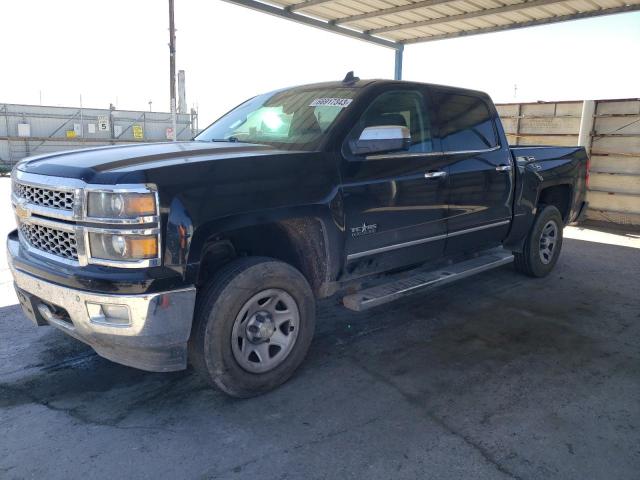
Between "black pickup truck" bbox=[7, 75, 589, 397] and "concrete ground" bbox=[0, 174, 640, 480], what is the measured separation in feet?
1.25

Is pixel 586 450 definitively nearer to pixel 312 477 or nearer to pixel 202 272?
pixel 312 477

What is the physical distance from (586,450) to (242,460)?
182cm

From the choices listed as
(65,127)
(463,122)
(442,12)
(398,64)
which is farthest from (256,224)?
(65,127)

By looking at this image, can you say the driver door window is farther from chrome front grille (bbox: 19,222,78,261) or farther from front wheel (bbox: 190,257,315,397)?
chrome front grille (bbox: 19,222,78,261)

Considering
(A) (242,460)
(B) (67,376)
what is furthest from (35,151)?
(A) (242,460)

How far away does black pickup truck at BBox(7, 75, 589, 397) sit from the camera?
264 centimetres

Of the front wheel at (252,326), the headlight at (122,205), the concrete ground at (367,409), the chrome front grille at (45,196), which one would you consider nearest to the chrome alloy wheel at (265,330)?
the front wheel at (252,326)

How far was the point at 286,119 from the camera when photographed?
3.97 m

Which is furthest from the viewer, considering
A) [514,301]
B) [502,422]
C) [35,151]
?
[35,151]

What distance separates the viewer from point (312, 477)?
2447 mm

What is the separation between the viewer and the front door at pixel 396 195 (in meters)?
3.55

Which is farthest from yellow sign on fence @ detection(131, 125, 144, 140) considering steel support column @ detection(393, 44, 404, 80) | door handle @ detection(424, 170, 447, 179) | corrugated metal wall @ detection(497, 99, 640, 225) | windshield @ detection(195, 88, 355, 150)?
door handle @ detection(424, 170, 447, 179)

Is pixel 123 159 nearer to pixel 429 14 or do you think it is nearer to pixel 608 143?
pixel 429 14

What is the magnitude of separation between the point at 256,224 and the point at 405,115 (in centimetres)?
179
